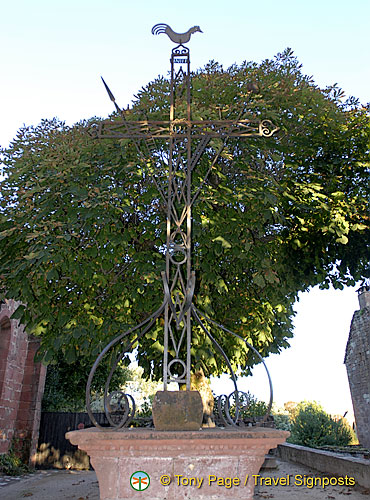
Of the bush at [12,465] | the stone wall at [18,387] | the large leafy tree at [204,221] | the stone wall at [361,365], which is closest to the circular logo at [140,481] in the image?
the large leafy tree at [204,221]

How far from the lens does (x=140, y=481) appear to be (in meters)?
3.06

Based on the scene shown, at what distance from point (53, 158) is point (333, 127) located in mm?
5719

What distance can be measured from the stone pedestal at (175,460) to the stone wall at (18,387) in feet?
35.2

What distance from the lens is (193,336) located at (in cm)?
701

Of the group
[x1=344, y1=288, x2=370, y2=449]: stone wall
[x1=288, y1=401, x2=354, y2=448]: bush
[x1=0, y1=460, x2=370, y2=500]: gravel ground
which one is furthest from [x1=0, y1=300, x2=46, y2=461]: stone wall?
[x1=344, y1=288, x2=370, y2=449]: stone wall

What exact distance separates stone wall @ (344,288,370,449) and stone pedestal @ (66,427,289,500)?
613 inches

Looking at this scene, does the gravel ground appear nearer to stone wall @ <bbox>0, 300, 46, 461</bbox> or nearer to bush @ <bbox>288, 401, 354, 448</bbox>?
stone wall @ <bbox>0, 300, 46, 461</bbox>

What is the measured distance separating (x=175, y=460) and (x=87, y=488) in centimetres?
913

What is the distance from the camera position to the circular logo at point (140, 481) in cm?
306

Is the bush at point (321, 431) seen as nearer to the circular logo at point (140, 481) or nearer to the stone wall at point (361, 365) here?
the stone wall at point (361, 365)

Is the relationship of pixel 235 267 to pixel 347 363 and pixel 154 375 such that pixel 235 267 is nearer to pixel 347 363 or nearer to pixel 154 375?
pixel 154 375

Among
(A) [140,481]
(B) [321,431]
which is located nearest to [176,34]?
(A) [140,481]

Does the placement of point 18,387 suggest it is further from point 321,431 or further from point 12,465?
point 321,431

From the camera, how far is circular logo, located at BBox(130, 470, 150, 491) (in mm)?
3059
